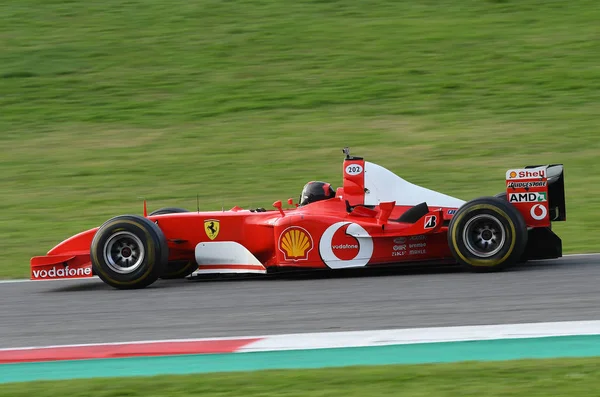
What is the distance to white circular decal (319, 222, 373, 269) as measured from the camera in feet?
27.5

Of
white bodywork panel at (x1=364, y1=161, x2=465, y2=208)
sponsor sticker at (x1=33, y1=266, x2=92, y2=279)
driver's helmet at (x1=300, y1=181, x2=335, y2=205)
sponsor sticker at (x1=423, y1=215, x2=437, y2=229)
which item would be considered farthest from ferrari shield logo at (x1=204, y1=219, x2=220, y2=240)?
sponsor sticker at (x1=423, y1=215, x2=437, y2=229)

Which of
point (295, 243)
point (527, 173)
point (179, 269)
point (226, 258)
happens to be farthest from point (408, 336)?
point (179, 269)

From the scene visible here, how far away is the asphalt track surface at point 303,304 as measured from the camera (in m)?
6.75

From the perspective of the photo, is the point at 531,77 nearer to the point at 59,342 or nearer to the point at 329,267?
the point at 329,267

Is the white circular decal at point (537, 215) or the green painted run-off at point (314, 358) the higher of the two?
the white circular decal at point (537, 215)

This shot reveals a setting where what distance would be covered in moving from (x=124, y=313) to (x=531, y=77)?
13.0 meters

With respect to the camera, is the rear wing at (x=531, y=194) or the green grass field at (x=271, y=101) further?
the green grass field at (x=271, y=101)

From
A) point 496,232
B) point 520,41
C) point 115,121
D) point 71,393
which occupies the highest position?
point 520,41

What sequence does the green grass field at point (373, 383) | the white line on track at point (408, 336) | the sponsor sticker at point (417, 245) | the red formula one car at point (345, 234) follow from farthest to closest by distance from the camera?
the sponsor sticker at point (417, 245), the red formula one car at point (345, 234), the white line on track at point (408, 336), the green grass field at point (373, 383)

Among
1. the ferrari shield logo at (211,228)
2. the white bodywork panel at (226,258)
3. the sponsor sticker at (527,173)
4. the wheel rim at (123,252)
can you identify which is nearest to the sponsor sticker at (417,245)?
the sponsor sticker at (527,173)

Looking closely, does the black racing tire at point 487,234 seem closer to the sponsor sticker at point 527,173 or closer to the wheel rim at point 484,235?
the wheel rim at point 484,235

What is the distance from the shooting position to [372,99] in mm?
18125

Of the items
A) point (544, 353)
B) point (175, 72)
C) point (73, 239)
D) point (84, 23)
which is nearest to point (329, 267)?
point (73, 239)

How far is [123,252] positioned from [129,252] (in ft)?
0.17
